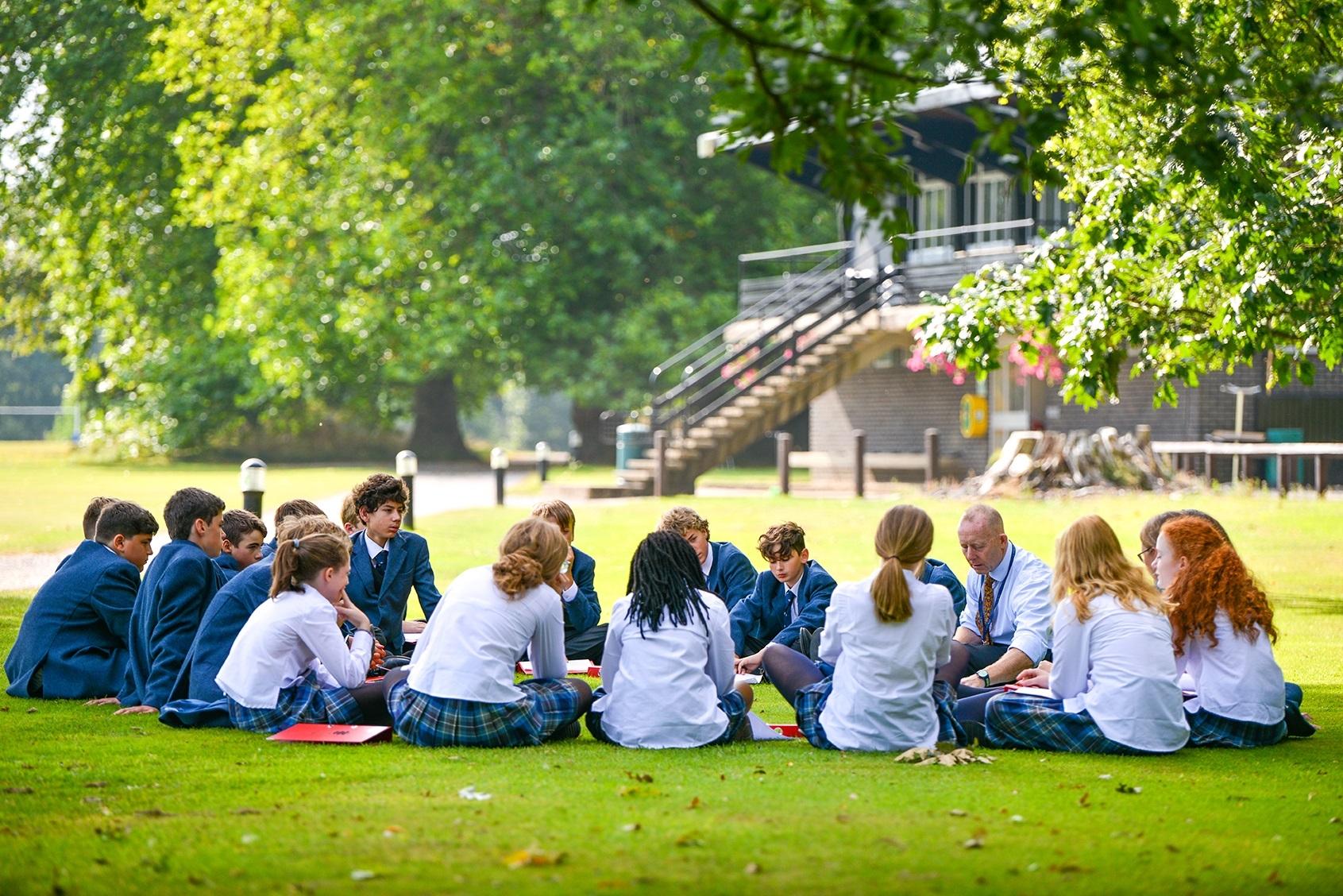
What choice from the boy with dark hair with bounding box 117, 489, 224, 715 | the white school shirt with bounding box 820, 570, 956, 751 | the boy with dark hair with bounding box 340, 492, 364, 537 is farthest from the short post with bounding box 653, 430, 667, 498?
the white school shirt with bounding box 820, 570, 956, 751

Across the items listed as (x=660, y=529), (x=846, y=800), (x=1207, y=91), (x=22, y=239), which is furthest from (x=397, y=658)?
(x=22, y=239)

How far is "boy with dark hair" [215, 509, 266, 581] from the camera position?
29.5 ft

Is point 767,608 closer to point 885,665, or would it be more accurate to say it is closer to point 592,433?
point 885,665

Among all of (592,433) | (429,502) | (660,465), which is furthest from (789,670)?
(592,433)

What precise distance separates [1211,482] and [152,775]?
2245 cm

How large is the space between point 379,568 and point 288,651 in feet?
6.50

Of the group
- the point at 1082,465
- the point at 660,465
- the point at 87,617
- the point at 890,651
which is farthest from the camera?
the point at 660,465

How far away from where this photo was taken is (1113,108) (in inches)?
542

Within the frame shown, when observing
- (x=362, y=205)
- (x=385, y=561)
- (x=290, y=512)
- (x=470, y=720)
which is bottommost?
(x=470, y=720)

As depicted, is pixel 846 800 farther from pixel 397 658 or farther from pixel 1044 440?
pixel 1044 440

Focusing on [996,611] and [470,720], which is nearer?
[470,720]

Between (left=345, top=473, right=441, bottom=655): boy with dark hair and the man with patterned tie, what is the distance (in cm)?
322

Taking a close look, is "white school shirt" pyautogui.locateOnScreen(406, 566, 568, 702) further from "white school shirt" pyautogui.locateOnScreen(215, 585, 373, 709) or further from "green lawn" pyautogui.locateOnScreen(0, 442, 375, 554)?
"green lawn" pyautogui.locateOnScreen(0, 442, 375, 554)

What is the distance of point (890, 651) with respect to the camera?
7.42 metres
